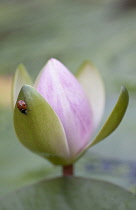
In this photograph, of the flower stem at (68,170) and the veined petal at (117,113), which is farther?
the flower stem at (68,170)

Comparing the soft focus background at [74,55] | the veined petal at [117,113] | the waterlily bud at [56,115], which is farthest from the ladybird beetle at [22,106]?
the soft focus background at [74,55]

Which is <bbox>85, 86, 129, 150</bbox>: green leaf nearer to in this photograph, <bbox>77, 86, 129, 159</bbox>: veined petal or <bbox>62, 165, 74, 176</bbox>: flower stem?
<bbox>77, 86, 129, 159</bbox>: veined petal

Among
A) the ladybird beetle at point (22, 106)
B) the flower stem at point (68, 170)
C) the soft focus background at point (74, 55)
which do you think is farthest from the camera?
the soft focus background at point (74, 55)

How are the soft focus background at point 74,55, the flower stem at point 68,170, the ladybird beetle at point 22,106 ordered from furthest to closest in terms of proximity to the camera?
the soft focus background at point 74,55 → the flower stem at point 68,170 → the ladybird beetle at point 22,106

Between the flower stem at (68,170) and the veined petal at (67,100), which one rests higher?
the veined petal at (67,100)

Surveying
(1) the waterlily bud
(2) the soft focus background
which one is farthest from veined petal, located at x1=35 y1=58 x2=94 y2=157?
(2) the soft focus background

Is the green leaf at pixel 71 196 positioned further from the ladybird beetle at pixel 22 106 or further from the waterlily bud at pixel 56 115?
the ladybird beetle at pixel 22 106

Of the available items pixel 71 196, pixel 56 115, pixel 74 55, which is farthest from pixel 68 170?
pixel 74 55

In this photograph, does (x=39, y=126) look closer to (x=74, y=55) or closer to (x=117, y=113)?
(x=117, y=113)
